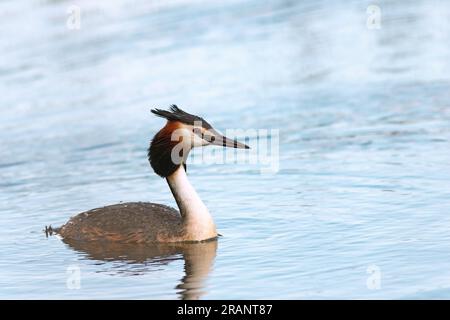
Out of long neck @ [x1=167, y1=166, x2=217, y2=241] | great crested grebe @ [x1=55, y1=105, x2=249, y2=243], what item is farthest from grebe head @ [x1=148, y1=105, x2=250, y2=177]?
long neck @ [x1=167, y1=166, x2=217, y2=241]

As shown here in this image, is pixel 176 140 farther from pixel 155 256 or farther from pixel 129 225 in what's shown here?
pixel 155 256

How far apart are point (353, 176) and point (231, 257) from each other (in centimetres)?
346

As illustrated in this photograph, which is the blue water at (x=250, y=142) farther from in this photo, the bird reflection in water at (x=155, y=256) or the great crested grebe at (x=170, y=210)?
the great crested grebe at (x=170, y=210)

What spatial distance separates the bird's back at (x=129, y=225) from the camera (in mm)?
11945

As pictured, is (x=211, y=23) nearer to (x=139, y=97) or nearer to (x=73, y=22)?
(x=73, y=22)

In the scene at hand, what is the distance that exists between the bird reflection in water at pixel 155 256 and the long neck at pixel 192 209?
0.11 m

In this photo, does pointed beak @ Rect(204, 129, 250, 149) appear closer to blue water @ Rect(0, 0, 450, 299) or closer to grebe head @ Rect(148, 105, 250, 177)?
grebe head @ Rect(148, 105, 250, 177)

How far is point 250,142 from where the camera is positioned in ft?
55.9

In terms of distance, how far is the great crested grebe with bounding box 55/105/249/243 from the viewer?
11.7 meters

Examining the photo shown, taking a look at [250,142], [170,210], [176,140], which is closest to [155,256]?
[170,210]

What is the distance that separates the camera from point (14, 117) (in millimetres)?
20500

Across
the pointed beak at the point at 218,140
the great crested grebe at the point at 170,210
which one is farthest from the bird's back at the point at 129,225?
the pointed beak at the point at 218,140
